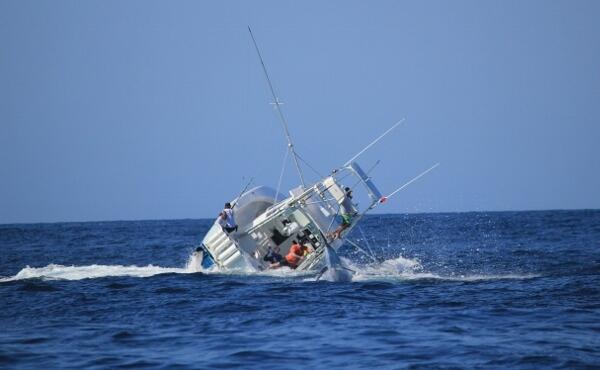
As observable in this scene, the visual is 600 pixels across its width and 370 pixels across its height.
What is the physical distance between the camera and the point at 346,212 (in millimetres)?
23891

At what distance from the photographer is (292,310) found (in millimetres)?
17125

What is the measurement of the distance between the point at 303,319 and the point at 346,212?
8081 millimetres

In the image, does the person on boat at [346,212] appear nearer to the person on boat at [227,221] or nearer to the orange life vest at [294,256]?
the orange life vest at [294,256]

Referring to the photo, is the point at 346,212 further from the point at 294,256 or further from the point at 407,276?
the point at 407,276

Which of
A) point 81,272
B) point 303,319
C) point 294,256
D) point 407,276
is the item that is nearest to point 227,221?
point 294,256

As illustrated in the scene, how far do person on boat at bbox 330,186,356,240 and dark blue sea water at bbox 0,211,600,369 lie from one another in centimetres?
147

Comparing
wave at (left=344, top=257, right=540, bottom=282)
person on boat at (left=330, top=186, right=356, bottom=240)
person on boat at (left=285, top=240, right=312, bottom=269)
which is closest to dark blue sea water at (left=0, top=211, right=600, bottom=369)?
wave at (left=344, top=257, right=540, bottom=282)

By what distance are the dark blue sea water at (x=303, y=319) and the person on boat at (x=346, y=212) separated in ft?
4.82

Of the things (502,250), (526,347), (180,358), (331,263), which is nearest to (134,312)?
(180,358)

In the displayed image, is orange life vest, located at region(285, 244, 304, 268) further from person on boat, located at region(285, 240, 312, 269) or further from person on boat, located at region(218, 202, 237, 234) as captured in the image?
person on boat, located at region(218, 202, 237, 234)

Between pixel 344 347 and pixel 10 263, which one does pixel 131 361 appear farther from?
pixel 10 263

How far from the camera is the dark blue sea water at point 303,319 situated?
1284 cm

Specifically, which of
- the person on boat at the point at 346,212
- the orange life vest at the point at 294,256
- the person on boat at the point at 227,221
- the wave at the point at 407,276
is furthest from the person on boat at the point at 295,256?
the person on boat at the point at 227,221

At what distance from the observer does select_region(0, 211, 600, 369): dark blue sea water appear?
42.1 ft
